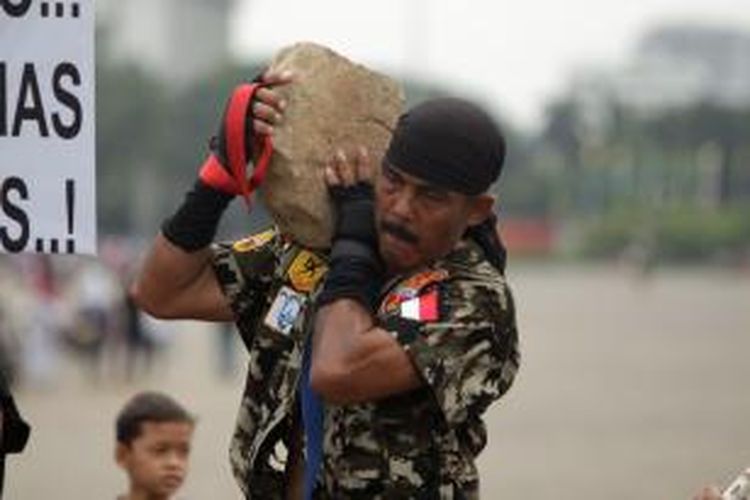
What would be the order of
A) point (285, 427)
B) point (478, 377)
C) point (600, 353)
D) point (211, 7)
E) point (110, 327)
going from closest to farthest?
point (478, 377)
point (285, 427)
point (110, 327)
point (600, 353)
point (211, 7)

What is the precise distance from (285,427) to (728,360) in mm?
20754

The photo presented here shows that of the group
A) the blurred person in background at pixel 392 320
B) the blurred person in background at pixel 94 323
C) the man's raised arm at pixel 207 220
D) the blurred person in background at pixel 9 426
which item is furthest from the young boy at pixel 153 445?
the blurred person in background at pixel 94 323

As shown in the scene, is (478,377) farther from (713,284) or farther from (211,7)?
(211,7)

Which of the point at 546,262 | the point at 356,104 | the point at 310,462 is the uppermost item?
the point at 356,104

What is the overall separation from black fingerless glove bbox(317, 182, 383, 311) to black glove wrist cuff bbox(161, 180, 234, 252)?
29 centimetres

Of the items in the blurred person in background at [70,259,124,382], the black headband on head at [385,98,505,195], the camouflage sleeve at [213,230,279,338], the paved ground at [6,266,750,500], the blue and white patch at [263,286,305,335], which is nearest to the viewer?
the black headband on head at [385,98,505,195]

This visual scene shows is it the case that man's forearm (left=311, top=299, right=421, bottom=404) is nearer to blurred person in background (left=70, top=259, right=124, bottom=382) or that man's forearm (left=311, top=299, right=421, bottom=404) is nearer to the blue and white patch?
the blue and white patch

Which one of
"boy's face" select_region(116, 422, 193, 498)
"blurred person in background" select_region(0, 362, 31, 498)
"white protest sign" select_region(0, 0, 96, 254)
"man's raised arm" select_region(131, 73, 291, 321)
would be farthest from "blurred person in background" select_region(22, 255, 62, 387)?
"man's raised arm" select_region(131, 73, 291, 321)

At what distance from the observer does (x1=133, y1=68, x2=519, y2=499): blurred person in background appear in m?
3.45

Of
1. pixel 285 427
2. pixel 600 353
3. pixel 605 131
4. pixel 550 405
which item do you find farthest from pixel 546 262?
pixel 285 427

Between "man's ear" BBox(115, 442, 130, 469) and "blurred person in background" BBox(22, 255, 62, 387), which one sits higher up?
"man's ear" BBox(115, 442, 130, 469)

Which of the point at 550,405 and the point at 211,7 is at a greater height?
the point at 211,7

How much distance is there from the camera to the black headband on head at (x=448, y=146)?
341 centimetres

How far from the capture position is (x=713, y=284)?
5825 centimetres
